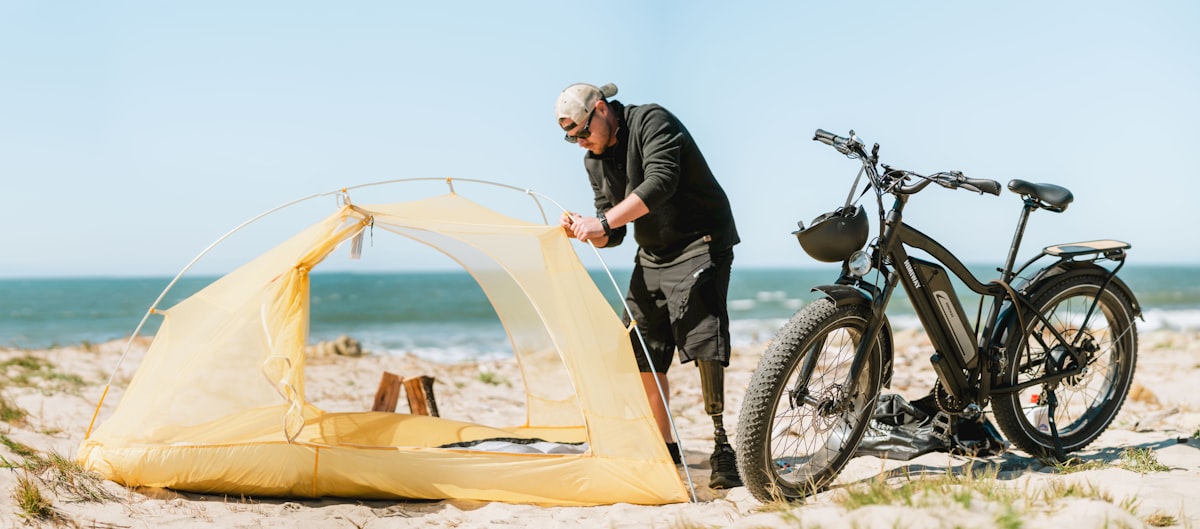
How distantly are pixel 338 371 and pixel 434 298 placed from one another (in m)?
27.4

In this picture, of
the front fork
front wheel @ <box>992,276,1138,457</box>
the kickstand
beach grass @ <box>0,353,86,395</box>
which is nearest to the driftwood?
beach grass @ <box>0,353,86,395</box>

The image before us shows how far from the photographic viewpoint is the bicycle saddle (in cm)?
356

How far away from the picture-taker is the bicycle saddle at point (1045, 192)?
356 centimetres

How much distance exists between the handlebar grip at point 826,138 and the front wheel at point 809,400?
65cm

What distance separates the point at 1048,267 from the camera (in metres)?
3.87

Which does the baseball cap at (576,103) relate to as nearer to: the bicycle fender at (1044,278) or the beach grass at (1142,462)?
the bicycle fender at (1044,278)

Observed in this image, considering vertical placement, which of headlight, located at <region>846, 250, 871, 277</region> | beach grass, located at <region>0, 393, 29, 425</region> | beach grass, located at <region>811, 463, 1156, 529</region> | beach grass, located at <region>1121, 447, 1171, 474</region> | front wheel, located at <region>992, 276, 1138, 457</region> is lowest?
beach grass, located at <region>0, 393, 29, 425</region>

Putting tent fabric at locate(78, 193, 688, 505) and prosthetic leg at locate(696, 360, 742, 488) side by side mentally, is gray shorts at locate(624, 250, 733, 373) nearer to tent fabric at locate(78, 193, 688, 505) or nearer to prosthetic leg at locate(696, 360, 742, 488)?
prosthetic leg at locate(696, 360, 742, 488)

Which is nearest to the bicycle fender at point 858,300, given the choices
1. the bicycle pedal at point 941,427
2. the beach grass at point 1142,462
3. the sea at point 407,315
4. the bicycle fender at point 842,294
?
the bicycle fender at point 842,294

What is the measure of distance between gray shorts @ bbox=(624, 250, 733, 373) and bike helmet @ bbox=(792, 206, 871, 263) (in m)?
0.55

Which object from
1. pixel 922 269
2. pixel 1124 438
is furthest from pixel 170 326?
pixel 1124 438

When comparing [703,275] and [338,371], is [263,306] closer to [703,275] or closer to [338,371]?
[703,275]

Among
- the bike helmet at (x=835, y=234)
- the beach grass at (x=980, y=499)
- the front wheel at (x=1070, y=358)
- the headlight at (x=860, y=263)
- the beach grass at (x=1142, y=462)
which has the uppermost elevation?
the bike helmet at (x=835, y=234)

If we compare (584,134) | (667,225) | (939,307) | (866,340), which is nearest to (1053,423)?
(939,307)
